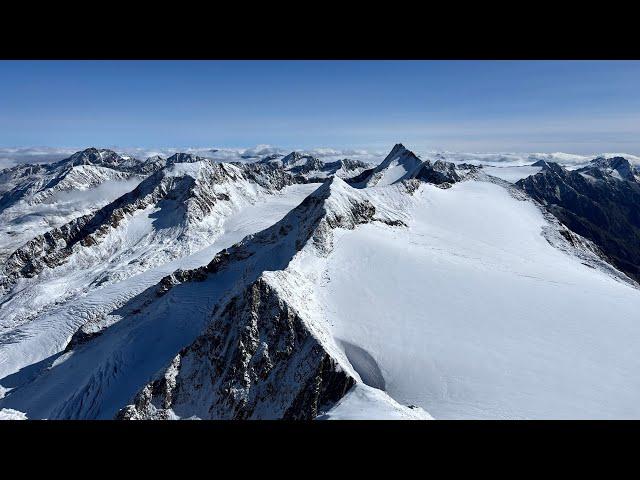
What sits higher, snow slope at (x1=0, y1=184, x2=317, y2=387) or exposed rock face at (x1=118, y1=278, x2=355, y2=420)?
exposed rock face at (x1=118, y1=278, x2=355, y2=420)

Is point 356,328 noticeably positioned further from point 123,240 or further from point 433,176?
point 433,176

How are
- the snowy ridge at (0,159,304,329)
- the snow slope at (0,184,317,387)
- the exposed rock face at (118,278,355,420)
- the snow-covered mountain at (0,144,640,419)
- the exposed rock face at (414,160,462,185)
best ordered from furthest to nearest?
the exposed rock face at (414,160,462,185) < the snowy ridge at (0,159,304,329) < the snow slope at (0,184,317,387) < the snow-covered mountain at (0,144,640,419) < the exposed rock face at (118,278,355,420)

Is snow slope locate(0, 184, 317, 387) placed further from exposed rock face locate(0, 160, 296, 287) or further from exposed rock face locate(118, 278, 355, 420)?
exposed rock face locate(118, 278, 355, 420)

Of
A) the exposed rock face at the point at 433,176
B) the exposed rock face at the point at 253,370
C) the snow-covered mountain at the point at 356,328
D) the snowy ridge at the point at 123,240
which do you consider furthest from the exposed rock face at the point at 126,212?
the exposed rock face at the point at 253,370

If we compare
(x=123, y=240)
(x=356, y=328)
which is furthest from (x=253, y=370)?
(x=123, y=240)

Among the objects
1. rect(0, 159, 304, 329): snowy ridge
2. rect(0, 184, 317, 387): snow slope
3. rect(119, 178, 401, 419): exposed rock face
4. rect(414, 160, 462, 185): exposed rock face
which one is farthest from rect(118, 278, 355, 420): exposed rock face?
rect(414, 160, 462, 185): exposed rock face

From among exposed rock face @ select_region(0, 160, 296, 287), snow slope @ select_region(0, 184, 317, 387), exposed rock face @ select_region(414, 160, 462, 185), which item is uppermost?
exposed rock face @ select_region(414, 160, 462, 185)

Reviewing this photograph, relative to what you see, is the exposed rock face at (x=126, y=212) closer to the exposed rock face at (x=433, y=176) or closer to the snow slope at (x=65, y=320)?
the snow slope at (x=65, y=320)
